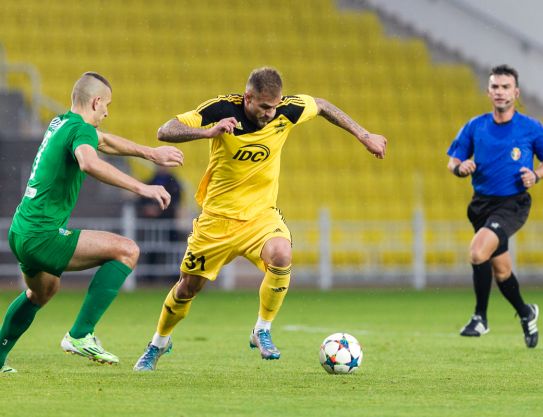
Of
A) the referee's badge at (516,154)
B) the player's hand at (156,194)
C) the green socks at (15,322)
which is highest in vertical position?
the referee's badge at (516,154)

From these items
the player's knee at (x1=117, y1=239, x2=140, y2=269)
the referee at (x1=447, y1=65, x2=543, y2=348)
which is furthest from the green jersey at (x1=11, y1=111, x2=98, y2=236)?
the referee at (x1=447, y1=65, x2=543, y2=348)

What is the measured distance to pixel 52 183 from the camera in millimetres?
7152

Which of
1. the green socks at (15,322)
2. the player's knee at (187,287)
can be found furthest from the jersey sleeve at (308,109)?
the green socks at (15,322)

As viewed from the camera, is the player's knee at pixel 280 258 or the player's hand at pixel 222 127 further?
the player's knee at pixel 280 258

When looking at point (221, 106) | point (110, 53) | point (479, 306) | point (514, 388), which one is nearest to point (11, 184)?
point (110, 53)

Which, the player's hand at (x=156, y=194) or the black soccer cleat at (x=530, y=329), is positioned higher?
the player's hand at (x=156, y=194)

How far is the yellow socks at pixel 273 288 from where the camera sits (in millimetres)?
8008

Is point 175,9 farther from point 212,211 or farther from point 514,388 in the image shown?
point 514,388

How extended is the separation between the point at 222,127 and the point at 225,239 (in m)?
1.08

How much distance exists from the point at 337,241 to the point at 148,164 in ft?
11.3

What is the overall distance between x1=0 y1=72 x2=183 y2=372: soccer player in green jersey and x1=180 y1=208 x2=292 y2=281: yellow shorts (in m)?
0.65

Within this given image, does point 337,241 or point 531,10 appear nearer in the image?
point 337,241

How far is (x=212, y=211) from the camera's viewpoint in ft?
26.6

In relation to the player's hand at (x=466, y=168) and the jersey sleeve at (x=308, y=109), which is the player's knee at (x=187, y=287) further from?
the player's hand at (x=466, y=168)
